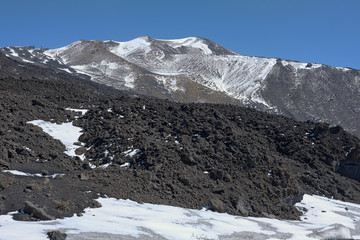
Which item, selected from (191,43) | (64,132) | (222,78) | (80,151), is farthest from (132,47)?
(80,151)

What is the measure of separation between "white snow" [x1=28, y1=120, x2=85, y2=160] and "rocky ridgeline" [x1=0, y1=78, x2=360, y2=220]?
0.49 meters

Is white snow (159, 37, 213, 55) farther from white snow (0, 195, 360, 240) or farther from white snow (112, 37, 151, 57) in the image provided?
white snow (0, 195, 360, 240)

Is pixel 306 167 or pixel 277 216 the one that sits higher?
pixel 306 167

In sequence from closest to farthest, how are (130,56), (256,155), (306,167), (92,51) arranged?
(256,155), (306,167), (92,51), (130,56)

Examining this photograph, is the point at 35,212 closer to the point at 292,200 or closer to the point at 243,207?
the point at 243,207

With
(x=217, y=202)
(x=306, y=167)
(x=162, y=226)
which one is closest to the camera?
(x=162, y=226)

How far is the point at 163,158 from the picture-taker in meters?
15.4

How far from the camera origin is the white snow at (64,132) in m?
17.3

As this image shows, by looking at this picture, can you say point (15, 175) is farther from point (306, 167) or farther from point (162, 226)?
point (306, 167)

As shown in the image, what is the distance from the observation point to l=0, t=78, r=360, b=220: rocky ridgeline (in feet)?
41.5

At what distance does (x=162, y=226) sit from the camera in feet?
34.4

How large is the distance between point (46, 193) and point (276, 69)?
85107 mm

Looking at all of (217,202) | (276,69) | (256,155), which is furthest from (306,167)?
(276,69)

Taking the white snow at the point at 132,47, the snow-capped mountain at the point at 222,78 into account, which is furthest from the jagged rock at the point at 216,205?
the white snow at the point at 132,47
